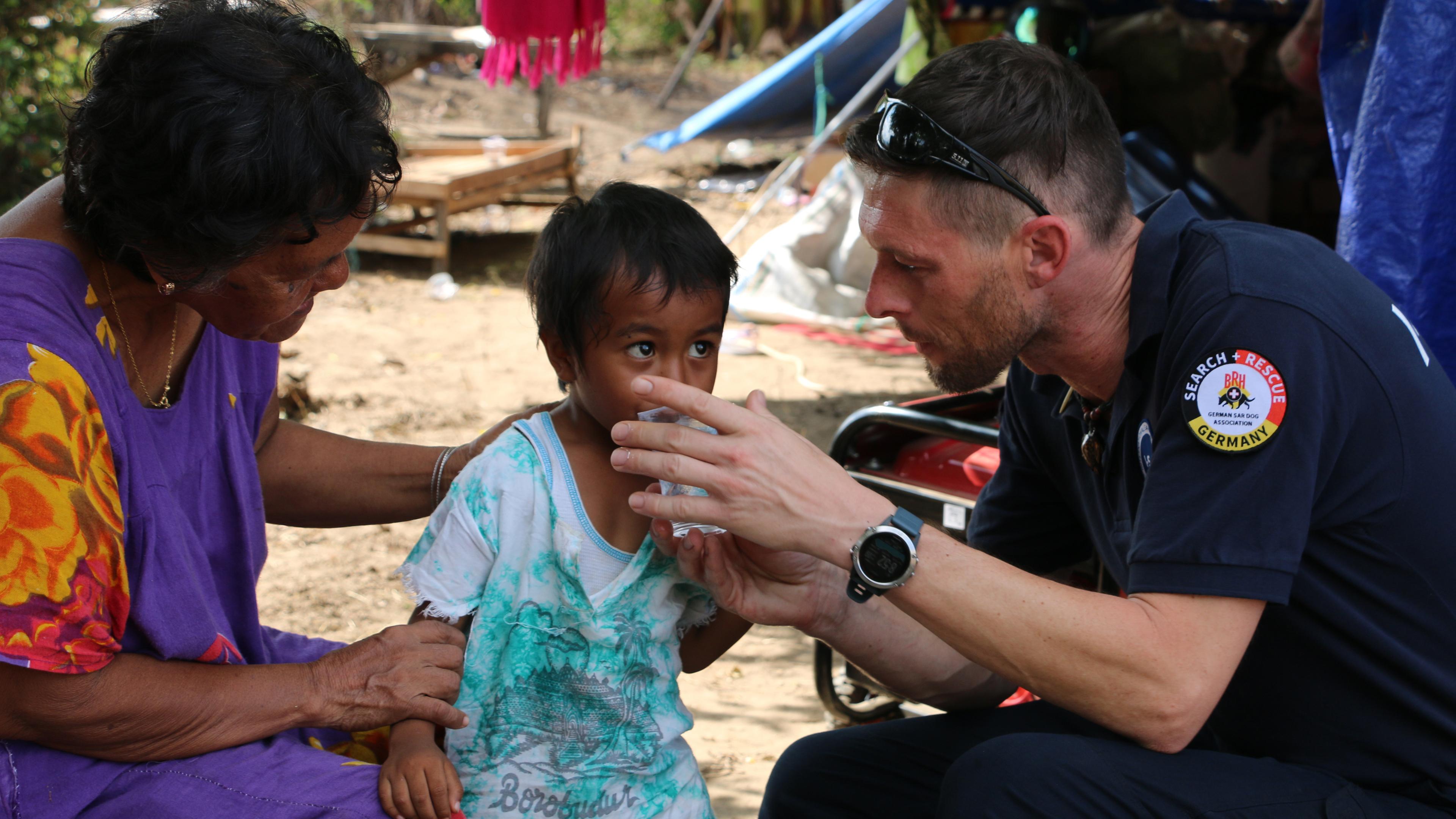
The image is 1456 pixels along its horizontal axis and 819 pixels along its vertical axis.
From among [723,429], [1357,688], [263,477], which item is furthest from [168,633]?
[1357,688]

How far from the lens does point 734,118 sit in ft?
31.9

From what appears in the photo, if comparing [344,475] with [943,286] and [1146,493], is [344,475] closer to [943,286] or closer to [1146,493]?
[943,286]

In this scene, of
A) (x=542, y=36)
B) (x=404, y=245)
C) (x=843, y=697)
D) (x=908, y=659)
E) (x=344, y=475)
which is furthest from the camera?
(x=404, y=245)

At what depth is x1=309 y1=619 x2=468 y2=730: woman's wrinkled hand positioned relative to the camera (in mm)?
1822

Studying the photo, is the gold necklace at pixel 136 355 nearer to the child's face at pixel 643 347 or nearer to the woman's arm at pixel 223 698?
the woman's arm at pixel 223 698

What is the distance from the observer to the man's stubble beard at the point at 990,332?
1.97 metres

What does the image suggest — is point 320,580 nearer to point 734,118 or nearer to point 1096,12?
point 1096,12

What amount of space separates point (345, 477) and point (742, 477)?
42.7 inches

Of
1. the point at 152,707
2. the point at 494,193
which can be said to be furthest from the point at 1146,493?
the point at 494,193

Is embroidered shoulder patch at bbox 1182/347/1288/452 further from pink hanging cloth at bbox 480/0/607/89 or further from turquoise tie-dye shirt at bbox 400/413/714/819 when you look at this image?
pink hanging cloth at bbox 480/0/607/89

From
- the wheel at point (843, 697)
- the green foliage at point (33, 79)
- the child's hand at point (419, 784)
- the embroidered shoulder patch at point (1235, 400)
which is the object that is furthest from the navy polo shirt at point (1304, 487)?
the green foliage at point (33, 79)

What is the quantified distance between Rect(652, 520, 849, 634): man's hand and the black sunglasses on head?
72 cm

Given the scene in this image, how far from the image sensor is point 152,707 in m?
1.65

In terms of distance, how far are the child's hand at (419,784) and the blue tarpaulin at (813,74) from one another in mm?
7922
